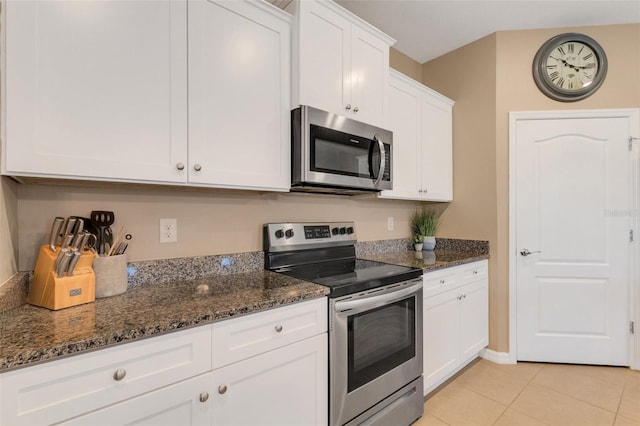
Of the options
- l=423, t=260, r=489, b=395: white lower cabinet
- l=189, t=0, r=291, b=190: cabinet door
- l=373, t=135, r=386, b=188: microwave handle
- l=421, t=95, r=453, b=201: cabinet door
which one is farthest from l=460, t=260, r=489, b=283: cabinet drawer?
l=189, t=0, r=291, b=190: cabinet door

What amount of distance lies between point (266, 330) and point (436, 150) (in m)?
2.17

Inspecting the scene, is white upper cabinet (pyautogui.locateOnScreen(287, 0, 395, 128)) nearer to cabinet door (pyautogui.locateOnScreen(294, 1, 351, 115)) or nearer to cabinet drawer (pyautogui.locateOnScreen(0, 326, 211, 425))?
cabinet door (pyautogui.locateOnScreen(294, 1, 351, 115))

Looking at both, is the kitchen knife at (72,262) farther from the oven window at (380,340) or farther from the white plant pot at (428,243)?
the white plant pot at (428,243)

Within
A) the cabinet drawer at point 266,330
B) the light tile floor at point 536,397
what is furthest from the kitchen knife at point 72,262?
the light tile floor at point 536,397

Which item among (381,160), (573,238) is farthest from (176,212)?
(573,238)

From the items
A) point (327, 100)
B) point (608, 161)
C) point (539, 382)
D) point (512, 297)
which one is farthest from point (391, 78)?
point (539, 382)

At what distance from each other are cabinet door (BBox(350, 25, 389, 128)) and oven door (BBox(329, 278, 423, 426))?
1.05 metres

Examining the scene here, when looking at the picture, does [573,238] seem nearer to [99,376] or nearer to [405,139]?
[405,139]

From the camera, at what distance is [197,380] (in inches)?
41.0

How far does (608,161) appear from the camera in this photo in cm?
247

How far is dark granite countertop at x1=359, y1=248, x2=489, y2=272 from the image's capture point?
207 cm

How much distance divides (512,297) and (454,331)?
29.7 inches

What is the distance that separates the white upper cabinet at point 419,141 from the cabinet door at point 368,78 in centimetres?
25

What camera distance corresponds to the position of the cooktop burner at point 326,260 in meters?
1.58
